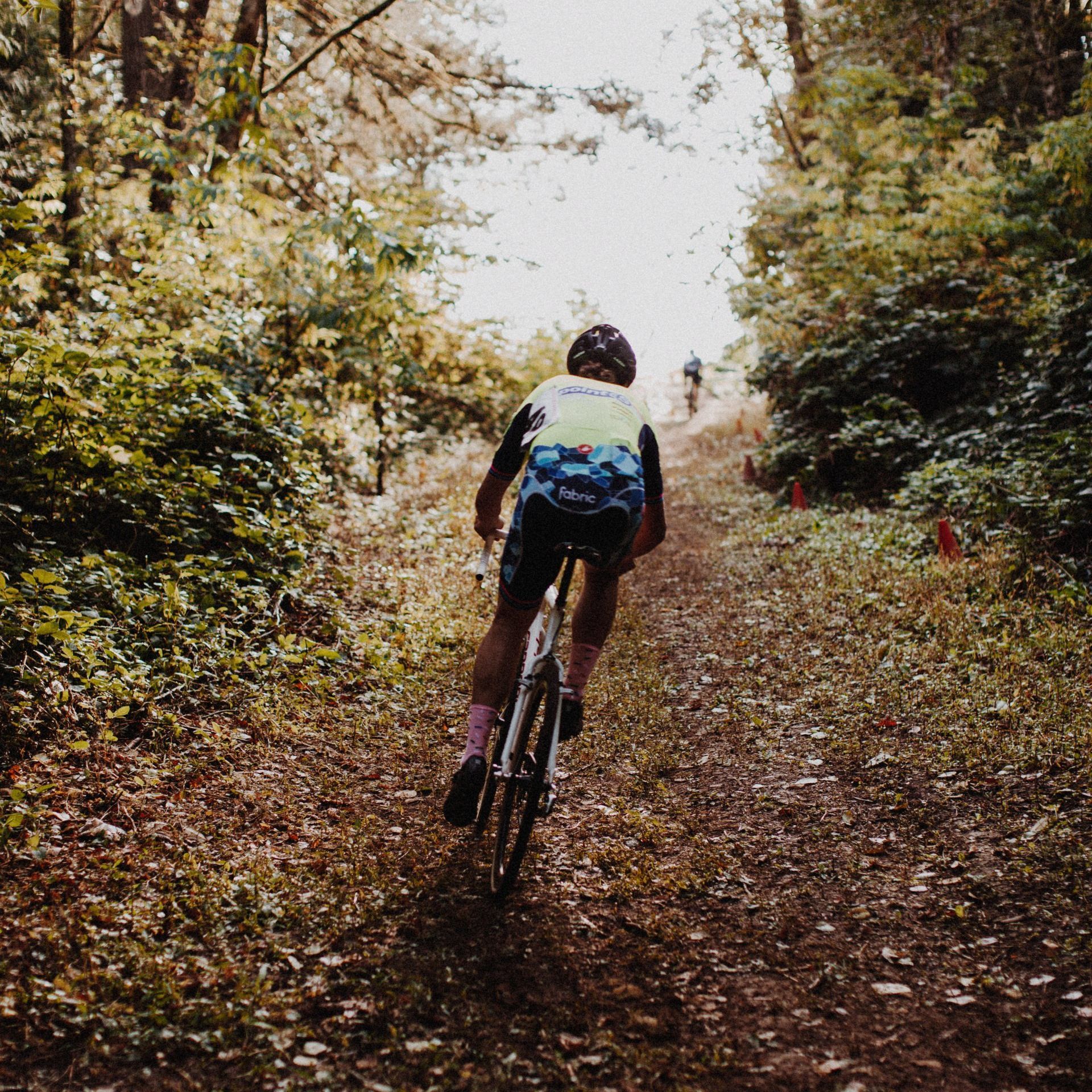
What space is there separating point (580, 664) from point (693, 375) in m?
25.4

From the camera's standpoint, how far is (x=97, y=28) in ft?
36.8

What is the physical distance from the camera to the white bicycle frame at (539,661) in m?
3.25

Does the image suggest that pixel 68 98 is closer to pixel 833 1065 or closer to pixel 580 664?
pixel 580 664

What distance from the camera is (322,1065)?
2.50 m

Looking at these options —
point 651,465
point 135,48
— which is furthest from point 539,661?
point 135,48

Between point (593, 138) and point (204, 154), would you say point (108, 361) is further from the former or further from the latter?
point (593, 138)

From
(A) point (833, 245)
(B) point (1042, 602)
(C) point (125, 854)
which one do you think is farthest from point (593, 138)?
(C) point (125, 854)

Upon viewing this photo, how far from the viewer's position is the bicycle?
324cm

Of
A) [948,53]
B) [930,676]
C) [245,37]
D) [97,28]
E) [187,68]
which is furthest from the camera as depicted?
[948,53]

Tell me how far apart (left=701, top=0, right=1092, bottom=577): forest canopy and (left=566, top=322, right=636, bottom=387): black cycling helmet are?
200 inches

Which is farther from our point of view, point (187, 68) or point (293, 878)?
point (187, 68)

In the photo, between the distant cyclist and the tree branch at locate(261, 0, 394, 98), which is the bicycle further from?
the distant cyclist

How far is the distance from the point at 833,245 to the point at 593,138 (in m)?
4.80

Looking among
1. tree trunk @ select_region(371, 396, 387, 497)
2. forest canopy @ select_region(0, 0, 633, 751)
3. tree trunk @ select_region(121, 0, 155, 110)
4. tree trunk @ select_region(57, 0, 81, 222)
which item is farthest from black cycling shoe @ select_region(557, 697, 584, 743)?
tree trunk @ select_region(121, 0, 155, 110)
